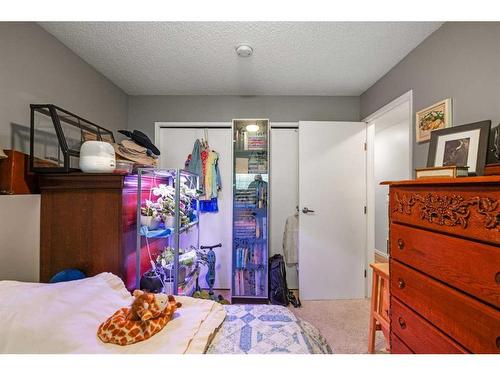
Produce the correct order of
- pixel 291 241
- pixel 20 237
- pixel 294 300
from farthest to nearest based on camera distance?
1. pixel 291 241
2. pixel 294 300
3. pixel 20 237

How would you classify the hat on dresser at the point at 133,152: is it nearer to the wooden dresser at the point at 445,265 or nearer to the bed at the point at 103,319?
the bed at the point at 103,319

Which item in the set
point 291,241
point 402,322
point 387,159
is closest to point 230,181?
point 291,241

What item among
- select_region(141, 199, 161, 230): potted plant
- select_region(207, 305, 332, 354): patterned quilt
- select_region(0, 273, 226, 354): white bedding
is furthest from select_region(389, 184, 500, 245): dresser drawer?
select_region(141, 199, 161, 230): potted plant

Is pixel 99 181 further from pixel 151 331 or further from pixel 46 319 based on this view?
pixel 151 331

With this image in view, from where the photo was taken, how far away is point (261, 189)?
2.62m

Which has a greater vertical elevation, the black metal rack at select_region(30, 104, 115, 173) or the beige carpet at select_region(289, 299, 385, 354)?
the black metal rack at select_region(30, 104, 115, 173)

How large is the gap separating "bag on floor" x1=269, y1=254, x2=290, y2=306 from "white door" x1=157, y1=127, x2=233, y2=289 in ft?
1.88

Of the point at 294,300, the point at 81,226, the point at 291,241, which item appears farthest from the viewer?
the point at 291,241

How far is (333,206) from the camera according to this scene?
256 centimetres

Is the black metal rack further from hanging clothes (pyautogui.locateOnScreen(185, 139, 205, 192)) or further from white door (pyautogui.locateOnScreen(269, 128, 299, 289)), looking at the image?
white door (pyautogui.locateOnScreen(269, 128, 299, 289))

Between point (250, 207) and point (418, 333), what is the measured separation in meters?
1.85

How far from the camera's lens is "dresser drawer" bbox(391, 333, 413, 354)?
1066 millimetres

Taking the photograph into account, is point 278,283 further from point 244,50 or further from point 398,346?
point 244,50

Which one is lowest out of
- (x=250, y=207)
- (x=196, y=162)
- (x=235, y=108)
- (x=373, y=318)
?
(x=373, y=318)
